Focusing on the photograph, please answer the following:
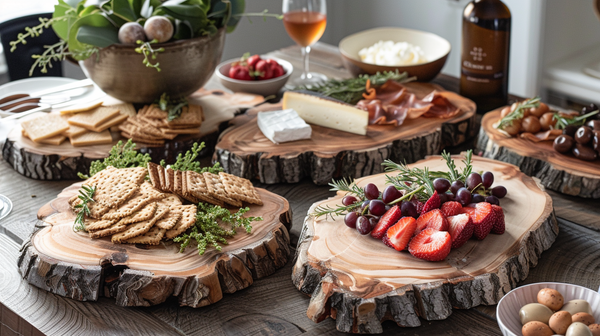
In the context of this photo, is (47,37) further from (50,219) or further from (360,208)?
(360,208)

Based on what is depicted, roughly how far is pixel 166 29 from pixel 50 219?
27.3 inches

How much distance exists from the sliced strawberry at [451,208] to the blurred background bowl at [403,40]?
0.98 metres

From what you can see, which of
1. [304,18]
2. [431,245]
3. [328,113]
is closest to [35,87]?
[304,18]

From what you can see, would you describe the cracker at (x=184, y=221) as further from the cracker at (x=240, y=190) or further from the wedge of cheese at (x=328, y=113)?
the wedge of cheese at (x=328, y=113)

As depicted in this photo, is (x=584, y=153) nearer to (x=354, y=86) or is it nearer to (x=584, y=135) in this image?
(x=584, y=135)

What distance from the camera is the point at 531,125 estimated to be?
1.74 metres

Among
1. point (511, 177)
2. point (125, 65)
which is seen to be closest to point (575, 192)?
point (511, 177)

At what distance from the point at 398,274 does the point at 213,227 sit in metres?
0.42

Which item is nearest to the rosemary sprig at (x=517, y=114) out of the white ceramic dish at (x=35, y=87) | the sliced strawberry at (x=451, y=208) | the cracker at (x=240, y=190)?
the sliced strawberry at (x=451, y=208)

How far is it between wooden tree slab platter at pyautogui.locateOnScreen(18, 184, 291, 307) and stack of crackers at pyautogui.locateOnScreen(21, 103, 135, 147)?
521 millimetres

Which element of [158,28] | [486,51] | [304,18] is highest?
[158,28]

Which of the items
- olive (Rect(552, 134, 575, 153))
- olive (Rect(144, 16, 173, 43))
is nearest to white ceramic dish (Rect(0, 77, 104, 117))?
olive (Rect(144, 16, 173, 43))

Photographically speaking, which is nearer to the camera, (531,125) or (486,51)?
(531,125)

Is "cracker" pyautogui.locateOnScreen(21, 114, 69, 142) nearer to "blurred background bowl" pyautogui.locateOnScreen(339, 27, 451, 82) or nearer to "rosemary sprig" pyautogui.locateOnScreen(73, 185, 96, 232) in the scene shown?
"rosemary sprig" pyautogui.locateOnScreen(73, 185, 96, 232)
